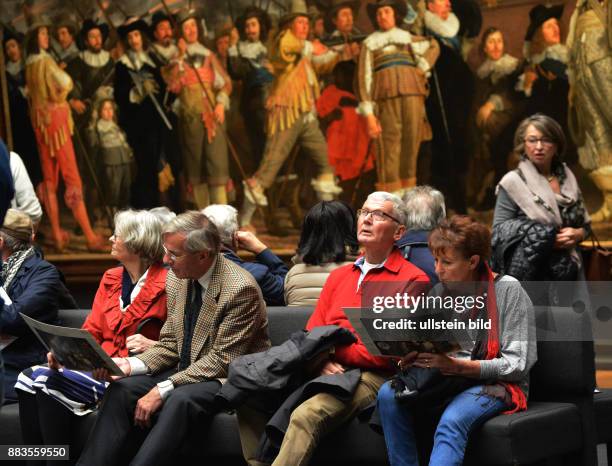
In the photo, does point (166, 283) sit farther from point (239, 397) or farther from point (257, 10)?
point (257, 10)

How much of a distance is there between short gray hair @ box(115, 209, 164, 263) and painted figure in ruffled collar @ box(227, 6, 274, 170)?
225 inches

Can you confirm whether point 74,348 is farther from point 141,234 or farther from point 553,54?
point 553,54

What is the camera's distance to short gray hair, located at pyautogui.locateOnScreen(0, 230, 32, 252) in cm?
721

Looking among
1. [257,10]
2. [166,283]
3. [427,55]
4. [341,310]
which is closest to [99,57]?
[257,10]

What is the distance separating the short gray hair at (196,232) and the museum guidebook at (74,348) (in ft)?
2.57

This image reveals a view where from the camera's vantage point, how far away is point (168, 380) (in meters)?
6.18

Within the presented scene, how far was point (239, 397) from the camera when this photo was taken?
5.88 meters

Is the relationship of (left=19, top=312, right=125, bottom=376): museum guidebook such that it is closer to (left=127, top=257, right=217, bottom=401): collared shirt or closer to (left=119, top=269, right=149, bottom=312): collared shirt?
(left=127, top=257, right=217, bottom=401): collared shirt

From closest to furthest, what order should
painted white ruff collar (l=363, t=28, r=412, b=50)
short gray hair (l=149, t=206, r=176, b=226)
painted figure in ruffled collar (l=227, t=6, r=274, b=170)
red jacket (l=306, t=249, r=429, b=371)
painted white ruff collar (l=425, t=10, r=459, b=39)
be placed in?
red jacket (l=306, t=249, r=429, b=371), short gray hair (l=149, t=206, r=176, b=226), painted white ruff collar (l=425, t=10, r=459, b=39), painted white ruff collar (l=363, t=28, r=412, b=50), painted figure in ruffled collar (l=227, t=6, r=274, b=170)

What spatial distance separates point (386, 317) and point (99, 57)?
8217 millimetres

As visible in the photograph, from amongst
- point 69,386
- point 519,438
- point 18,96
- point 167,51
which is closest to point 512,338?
point 519,438

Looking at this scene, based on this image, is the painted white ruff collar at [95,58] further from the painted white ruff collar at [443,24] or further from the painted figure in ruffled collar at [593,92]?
the painted figure in ruffled collar at [593,92]

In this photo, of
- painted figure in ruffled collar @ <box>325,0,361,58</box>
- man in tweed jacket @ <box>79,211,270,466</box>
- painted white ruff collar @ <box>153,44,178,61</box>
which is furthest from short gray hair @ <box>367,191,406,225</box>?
painted white ruff collar @ <box>153,44,178,61</box>

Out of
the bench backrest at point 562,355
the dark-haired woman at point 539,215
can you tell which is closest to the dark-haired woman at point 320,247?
the dark-haired woman at point 539,215
